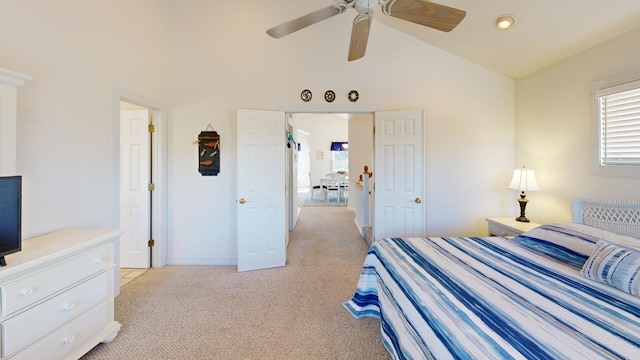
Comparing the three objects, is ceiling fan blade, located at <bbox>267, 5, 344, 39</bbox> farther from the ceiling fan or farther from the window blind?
the window blind

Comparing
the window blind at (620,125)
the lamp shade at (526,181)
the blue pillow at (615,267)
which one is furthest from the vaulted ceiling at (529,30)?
the blue pillow at (615,267)

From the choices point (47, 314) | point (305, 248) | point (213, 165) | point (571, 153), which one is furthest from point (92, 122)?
point (571, 153)

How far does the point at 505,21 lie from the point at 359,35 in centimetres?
162

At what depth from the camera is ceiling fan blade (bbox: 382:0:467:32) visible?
1604mm

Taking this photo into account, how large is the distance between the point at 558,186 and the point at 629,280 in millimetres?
1831

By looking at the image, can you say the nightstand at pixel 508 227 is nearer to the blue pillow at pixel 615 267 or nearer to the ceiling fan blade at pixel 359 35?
the blue pillow at pixel 615 267

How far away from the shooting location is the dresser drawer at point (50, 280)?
1.36 m

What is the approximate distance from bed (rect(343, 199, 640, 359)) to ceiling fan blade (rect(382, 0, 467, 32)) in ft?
5.13

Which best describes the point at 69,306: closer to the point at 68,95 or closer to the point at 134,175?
the point at 68,95

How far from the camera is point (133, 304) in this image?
252 cm

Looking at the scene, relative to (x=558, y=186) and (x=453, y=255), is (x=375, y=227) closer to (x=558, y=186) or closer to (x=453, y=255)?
(x=453, y=255)

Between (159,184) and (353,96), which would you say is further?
(353,96)

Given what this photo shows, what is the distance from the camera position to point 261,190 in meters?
3.38

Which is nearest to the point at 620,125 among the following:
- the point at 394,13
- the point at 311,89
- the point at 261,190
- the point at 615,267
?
the point at 615,267
